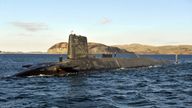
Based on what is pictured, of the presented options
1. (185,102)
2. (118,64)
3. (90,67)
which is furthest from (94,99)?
(118,64)

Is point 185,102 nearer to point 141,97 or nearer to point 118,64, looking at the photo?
point 141,97

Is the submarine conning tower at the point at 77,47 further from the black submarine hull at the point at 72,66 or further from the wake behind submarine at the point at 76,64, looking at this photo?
the black submarine hull at the point at 72,66

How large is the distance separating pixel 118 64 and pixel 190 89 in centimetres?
3743

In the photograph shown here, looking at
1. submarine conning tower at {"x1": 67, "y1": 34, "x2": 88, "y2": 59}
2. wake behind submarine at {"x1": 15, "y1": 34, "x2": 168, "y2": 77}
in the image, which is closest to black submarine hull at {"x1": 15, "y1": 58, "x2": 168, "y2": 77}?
wake behind submarine at {"x1": 15, "y1": 34, "x2": 168, "y2": 77}

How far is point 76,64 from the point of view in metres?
58.6

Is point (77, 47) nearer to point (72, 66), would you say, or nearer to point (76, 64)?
point (76, 64)

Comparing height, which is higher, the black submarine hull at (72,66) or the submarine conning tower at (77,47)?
the submarine conning tower at (77,47)

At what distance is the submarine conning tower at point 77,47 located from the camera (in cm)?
6094

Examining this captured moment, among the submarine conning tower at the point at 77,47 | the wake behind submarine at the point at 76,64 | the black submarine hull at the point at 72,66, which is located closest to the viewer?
the black submarine hull at the point at 72,66

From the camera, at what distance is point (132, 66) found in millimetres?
77438

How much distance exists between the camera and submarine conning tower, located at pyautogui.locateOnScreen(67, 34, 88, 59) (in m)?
60.9

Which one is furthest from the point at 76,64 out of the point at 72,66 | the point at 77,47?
the point at 77,47

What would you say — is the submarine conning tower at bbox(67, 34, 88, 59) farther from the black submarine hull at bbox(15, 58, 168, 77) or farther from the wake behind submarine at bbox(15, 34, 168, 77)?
the black submarine hull at bbox(15, 58, 168, 77)

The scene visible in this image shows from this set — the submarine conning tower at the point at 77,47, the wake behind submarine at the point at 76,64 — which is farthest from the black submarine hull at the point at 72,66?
the submarine conning tower at the point at 77,47
